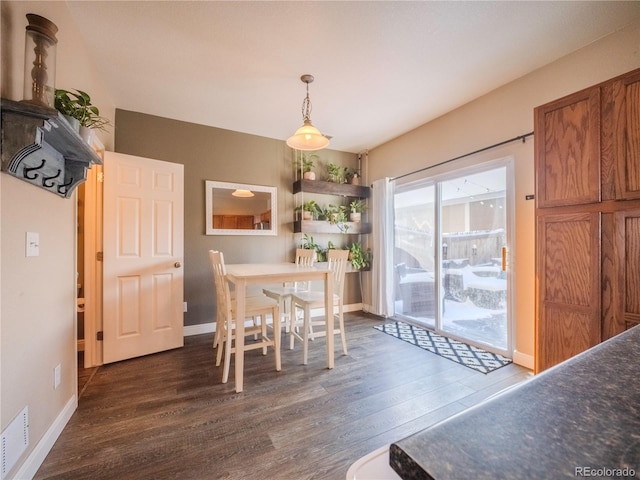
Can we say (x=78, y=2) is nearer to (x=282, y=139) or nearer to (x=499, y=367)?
(x=282, y=139)

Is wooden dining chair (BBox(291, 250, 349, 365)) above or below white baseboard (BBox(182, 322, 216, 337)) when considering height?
above

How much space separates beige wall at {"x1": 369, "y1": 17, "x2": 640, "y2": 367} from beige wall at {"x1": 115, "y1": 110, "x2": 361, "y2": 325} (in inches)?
81.6

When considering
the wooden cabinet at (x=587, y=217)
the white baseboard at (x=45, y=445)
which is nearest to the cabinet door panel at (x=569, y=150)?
the wooden cabinet at (x=587, y=217)

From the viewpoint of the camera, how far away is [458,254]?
10.5ft

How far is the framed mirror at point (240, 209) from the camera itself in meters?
3.54

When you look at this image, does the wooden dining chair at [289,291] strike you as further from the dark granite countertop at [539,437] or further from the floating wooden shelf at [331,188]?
the dark granite countertop at [539,437]

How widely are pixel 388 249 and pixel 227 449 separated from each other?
3.12 meters

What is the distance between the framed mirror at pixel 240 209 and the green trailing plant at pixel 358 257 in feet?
4.02

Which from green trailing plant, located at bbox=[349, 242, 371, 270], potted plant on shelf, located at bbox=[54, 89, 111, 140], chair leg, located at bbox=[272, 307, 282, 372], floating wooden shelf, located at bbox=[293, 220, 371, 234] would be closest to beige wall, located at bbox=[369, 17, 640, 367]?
floating wooden shelf, located at bbox=[293, 220, 371, 234]

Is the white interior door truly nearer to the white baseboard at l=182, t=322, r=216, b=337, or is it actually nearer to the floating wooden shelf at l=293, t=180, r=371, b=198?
the white baseboard at l=182, t=322, r=216, b=337

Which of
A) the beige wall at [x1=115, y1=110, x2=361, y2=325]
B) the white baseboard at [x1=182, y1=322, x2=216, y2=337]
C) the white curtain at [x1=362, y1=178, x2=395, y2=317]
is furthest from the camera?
the white curtain at [x1=362, y1=178, x2=395, y2=317]

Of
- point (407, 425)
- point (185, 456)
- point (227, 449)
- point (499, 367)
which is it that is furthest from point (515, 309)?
point (185, 456)

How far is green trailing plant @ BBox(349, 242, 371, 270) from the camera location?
4.25m

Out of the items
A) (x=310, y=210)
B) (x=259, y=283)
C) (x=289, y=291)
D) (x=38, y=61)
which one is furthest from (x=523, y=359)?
(x=38, y=61)
